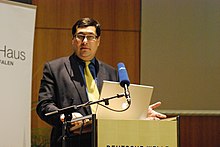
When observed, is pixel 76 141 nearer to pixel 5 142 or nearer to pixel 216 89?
pixel 5 142

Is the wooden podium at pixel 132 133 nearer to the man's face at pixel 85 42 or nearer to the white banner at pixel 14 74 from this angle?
the white banner at pixel 14 74

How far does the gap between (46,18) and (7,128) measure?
261 centimetres

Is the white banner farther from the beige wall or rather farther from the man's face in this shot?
the beige wall

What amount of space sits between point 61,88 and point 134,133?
2.45 feet

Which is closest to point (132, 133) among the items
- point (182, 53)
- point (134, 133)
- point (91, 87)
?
point (134, 133)

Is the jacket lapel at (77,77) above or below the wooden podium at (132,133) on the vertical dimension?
above

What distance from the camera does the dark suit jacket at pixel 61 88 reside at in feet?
9.16

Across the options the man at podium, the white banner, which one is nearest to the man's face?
the man at podium

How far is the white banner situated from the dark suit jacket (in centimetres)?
20

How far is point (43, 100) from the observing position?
278 centimetres

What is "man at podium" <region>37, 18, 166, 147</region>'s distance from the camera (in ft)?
9.19

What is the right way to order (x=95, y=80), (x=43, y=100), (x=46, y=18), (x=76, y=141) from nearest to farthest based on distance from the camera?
(x=76, y=141) → (x=43, y=100) → (x=95, y=80) → (x=46, y=18)

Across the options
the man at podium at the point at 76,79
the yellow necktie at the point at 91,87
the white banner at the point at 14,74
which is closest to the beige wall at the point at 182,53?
the man at podium at the point at 76,79

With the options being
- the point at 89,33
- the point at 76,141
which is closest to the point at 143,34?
the point at 89,33
